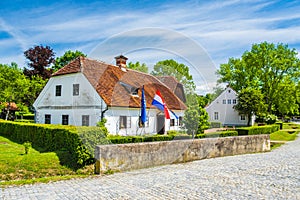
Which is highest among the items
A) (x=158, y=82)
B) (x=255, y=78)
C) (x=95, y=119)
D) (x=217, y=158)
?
(x=255, y=78)

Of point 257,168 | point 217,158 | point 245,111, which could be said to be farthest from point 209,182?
point 245,111

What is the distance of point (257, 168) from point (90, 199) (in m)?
7.18

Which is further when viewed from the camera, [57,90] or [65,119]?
[57,90]

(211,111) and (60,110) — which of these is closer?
(60,110)

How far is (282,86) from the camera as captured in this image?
4547cm

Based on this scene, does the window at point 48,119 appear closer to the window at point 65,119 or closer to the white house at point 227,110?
the window at point 65,119

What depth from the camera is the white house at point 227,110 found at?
45.4 metres

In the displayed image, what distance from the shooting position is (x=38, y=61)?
39500mm

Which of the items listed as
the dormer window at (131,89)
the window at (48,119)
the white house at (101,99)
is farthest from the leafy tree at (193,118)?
the window at (48,119)

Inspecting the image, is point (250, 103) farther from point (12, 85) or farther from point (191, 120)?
point (12, 85)

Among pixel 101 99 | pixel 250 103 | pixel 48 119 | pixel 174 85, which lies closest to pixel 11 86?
pixel 48 119

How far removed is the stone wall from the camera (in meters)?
9.64

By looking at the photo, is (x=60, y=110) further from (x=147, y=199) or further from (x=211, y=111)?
(x=211, y=111)

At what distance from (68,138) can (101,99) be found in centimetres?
859
